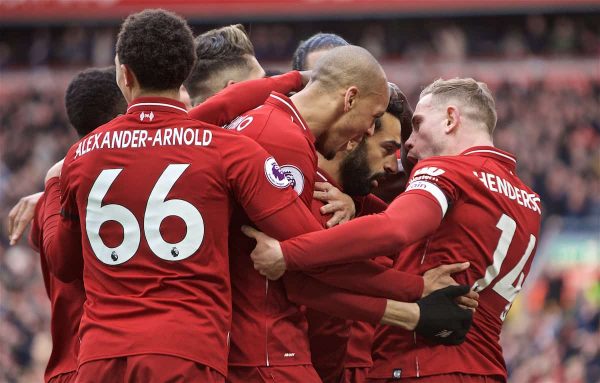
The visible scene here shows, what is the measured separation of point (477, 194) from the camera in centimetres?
509

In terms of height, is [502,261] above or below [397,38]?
above

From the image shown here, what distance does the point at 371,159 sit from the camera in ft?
18.9

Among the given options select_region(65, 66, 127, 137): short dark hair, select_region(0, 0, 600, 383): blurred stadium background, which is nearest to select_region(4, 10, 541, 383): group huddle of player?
select_region(65, 66, 127, 137): short dark hair

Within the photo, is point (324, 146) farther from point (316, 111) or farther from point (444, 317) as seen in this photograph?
point (444, 317)

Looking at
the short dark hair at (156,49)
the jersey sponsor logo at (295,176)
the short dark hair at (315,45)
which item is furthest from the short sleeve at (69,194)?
the short dark hair at (315,45)

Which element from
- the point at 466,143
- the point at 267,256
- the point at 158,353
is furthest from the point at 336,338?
the point at 158,353

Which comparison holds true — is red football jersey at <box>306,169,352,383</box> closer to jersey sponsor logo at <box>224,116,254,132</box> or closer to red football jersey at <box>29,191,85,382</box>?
jersey sponsor logo at <box>224,116,254,132</box>

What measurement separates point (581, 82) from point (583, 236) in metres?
6.49

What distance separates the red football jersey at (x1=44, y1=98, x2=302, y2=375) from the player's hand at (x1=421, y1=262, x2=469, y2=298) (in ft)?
2.68

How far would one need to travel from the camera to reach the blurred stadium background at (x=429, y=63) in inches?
784

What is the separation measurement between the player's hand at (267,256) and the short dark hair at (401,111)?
1.40 metres

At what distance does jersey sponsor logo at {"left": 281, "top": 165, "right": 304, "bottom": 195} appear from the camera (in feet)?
15.8

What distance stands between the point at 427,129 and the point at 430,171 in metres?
0.50

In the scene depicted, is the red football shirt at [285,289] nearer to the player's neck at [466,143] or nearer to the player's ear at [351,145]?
the player's ear at [351,145]
